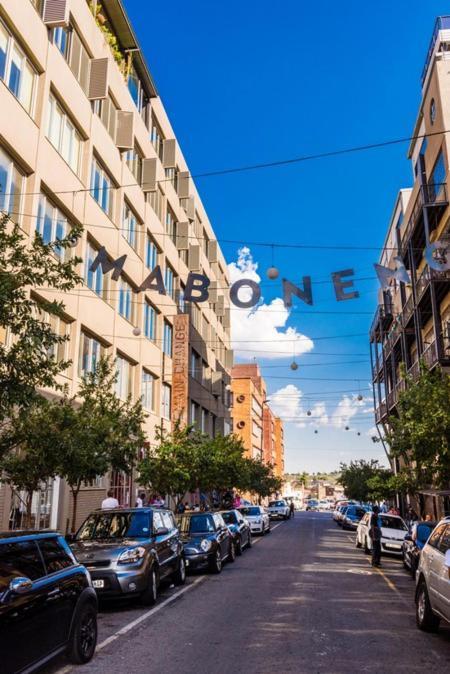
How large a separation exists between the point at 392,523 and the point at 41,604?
60.1ft

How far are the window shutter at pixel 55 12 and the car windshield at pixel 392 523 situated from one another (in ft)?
66.8

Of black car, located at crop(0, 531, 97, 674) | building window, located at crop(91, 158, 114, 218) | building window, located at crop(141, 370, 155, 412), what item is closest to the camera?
black car, located at crop(0, 531, 97, 674)

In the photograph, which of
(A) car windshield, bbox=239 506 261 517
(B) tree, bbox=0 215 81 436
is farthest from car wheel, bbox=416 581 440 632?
(A) car windshield, bbox=239 506 261 517

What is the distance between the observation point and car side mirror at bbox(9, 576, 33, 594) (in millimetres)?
5230

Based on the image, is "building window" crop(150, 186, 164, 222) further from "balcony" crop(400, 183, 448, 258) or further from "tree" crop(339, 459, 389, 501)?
"tree" crop(339, 459, 389, 501)

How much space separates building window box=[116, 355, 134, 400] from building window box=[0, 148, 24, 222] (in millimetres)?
9969

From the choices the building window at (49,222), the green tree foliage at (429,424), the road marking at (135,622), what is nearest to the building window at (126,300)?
the building window at (49,222)

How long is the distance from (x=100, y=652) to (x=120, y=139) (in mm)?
23306

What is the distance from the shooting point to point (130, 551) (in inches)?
402

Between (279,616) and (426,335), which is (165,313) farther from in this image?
(279,616)

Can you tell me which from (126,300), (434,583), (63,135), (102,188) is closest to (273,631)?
(434,583)

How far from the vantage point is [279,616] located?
31.0ft

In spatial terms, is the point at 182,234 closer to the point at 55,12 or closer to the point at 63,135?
the point at 63,135

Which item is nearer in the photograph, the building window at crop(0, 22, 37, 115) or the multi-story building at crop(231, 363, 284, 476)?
the building window at crop(0, 22, 37, 115)
